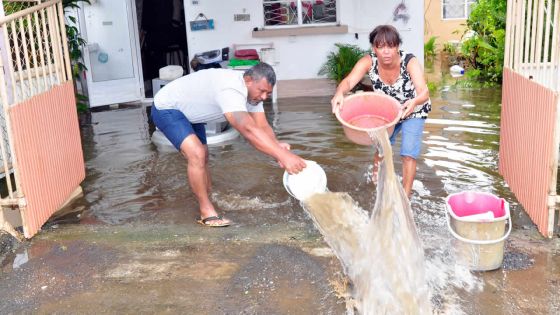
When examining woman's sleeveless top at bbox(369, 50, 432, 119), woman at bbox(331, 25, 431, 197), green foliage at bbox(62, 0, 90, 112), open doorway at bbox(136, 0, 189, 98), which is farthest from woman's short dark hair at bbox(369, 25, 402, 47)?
open doorway at bbox(136, 0, 189, 98)

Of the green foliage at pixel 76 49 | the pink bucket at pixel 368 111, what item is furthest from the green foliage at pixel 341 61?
the pink bucket at pixel 368 111

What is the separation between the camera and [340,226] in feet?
14.1

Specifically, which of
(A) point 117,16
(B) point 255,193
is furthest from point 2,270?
(A) point 117,16

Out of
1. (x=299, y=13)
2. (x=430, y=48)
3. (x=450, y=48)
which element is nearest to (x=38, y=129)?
(x=299, y=13)

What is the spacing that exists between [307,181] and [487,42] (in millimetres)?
8801

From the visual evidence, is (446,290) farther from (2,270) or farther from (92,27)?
(92,27)

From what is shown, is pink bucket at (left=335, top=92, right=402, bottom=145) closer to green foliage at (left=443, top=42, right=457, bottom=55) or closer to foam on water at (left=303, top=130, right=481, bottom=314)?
foam on water at (left=303, top=130, right=481, bottom=314)

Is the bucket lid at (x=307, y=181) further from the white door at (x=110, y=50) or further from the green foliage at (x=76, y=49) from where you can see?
the white door at (x=110, y=50)

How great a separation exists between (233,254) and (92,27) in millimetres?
7416

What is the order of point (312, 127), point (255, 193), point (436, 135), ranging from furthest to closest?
point (312, 127)
point (436, 135)
point (255, 193)

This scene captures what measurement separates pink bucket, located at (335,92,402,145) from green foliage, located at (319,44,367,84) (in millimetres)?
6009

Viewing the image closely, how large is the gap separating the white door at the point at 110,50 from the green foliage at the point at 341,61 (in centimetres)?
344

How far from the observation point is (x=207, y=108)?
468 centimetres

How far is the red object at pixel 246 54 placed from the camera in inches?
398
